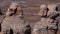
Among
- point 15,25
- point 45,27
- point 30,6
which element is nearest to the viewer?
point 45,27

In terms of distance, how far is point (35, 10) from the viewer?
9.24m

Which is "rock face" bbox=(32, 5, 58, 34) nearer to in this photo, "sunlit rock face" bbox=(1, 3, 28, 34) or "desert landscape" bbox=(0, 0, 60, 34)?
"sunlit rock face" bbox=(1, 3, 28, 34)

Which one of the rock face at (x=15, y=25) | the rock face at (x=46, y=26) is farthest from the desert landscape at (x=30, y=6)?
the rock face at (x=46, y=26)

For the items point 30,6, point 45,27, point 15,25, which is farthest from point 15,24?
point 30,6

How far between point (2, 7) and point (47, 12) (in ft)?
13.1

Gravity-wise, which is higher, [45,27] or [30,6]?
[30,6]

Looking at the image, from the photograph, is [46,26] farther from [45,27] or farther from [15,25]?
[15,25]

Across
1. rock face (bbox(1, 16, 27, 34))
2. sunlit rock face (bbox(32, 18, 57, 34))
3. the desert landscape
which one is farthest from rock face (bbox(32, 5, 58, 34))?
the desert landscape

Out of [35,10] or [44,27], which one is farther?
[35,10]

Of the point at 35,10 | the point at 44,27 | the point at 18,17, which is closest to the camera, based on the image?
the point at 44,27

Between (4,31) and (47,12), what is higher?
(47,12)

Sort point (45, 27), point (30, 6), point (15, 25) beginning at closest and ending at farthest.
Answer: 1. point (45, 27)
2. point (15, 25)
3. point (30, 6)

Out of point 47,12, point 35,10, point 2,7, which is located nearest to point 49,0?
point 35,10

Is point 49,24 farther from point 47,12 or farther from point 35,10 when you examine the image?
point 35,10
